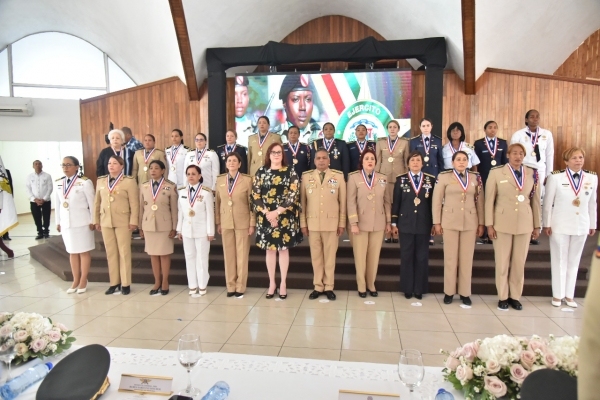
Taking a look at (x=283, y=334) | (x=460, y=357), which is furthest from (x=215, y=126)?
(x=460, y=357)

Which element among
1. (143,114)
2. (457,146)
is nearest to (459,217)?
(457,146)

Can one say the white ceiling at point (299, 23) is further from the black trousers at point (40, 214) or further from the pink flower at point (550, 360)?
the pink flower at point (550, 360)

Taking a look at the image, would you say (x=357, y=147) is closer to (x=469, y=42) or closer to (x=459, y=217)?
(x=459, y=217)

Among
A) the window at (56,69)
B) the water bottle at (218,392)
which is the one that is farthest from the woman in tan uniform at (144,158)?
the window at (56,69)

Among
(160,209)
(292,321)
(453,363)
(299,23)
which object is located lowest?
(292,321)

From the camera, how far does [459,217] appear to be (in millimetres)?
4238

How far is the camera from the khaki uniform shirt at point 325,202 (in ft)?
14.6

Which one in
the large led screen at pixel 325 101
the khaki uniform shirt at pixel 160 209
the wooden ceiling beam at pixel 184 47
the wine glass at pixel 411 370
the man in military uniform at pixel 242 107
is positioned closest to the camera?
the wine glass at pixel 411 370

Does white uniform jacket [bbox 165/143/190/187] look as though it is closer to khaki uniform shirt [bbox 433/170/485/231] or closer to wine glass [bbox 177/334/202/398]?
khaki uniform shirt [bbox 433/170/485/231]

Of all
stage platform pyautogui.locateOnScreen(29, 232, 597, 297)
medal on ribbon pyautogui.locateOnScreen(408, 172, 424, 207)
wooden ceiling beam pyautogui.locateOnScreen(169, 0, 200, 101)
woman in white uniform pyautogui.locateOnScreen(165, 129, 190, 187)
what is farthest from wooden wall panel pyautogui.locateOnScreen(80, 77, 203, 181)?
medal on ribbon pyautogui.locateOnScreen(408, 172, 424, 207)

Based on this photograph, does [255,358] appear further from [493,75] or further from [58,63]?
[58,63]

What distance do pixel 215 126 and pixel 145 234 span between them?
3.55m

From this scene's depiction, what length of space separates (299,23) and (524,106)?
16.3 ft

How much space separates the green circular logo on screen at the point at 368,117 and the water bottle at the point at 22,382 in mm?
7169
